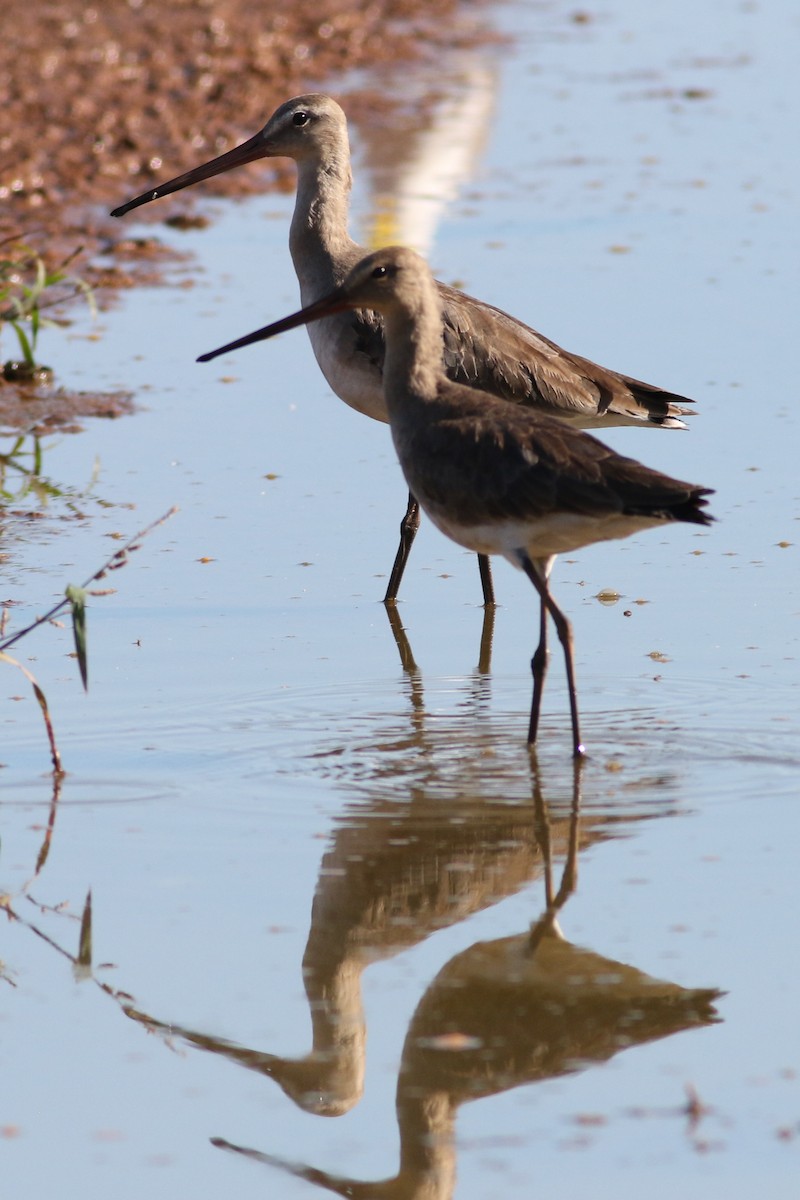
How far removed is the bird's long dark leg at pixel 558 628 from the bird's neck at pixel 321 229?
6.97ft

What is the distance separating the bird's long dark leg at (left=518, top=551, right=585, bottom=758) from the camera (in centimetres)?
562

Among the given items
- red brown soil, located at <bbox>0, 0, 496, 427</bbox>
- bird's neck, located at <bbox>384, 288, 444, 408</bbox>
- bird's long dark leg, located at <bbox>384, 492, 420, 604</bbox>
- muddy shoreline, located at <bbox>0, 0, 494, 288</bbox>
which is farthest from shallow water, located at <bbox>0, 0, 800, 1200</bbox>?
muddy shoreline, located at <bbox>0, 0, 494, 288</bbox>

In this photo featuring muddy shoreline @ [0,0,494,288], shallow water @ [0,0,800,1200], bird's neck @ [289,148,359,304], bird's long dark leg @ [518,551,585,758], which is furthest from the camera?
muddy shoreline @ [0,0,494,288]

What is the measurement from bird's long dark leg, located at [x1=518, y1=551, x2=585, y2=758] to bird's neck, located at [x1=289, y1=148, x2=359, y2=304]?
2.13 metres

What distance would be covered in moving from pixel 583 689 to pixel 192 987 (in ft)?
7.31

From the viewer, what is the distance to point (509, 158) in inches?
608

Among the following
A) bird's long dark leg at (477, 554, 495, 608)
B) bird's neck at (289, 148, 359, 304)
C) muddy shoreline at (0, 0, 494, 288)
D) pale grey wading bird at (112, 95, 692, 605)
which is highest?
bird's neck at (289, 148, 359, 304)

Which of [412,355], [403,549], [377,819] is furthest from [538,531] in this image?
[403,549]

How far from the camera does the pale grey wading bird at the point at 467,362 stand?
7156 millimetres

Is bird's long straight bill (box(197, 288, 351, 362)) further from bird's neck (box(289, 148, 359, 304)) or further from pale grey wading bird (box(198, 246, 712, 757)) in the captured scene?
bird's neck (box(289, 148, 359, 304))

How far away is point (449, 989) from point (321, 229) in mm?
3932

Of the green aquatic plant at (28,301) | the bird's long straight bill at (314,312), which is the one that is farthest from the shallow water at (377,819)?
the bird's long straight bill at (314,312)

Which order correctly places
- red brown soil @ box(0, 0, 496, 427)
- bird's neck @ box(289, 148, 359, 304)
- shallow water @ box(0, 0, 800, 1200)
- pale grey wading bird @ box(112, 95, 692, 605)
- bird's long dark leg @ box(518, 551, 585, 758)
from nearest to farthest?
shallow water @ box(0, 0, 800, 1200) < bird's long dark leg @ box(518, 551, 585, 758) < pale grey wading bird @ box(112, 95, 692, 605) < bird's neck @ box(289, 148, 359, 304) < red brown soil @ box(0, 0, 496, 427)

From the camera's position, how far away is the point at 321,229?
7617mm
